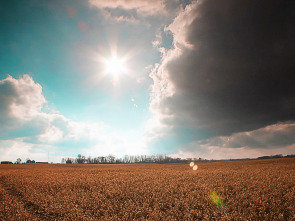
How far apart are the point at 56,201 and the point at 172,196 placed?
11031 mm

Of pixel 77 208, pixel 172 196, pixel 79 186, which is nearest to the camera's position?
pixel 77 208

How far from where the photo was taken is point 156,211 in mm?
11781

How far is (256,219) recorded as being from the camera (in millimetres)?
9727

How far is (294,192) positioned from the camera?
1364cm

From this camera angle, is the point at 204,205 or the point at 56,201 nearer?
the point at 204,205

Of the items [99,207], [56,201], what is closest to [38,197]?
[56,201]

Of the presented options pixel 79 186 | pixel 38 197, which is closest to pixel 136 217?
pixel 38 197

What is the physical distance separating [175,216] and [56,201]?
37.4ft

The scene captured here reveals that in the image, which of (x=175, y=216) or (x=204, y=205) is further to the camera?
(x=204, y=205)

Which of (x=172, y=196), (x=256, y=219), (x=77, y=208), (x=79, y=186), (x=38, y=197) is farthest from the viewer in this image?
(x=79, y=186)

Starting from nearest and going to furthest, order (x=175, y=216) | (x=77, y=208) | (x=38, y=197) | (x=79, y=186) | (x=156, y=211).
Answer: (x=175, y=216), (x=156, y=211), (x=77, y=208), (x=38, y=197), (x=79, y=186)

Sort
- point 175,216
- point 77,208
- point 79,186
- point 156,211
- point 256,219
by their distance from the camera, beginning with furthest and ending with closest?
1. point 79,186
2. point 77,208
3. point 156,211
4. point 175,216
5. point 256,219

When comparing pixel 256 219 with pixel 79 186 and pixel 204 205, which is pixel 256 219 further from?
pixel 79 186

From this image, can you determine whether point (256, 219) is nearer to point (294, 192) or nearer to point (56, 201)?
point (294, 192)
